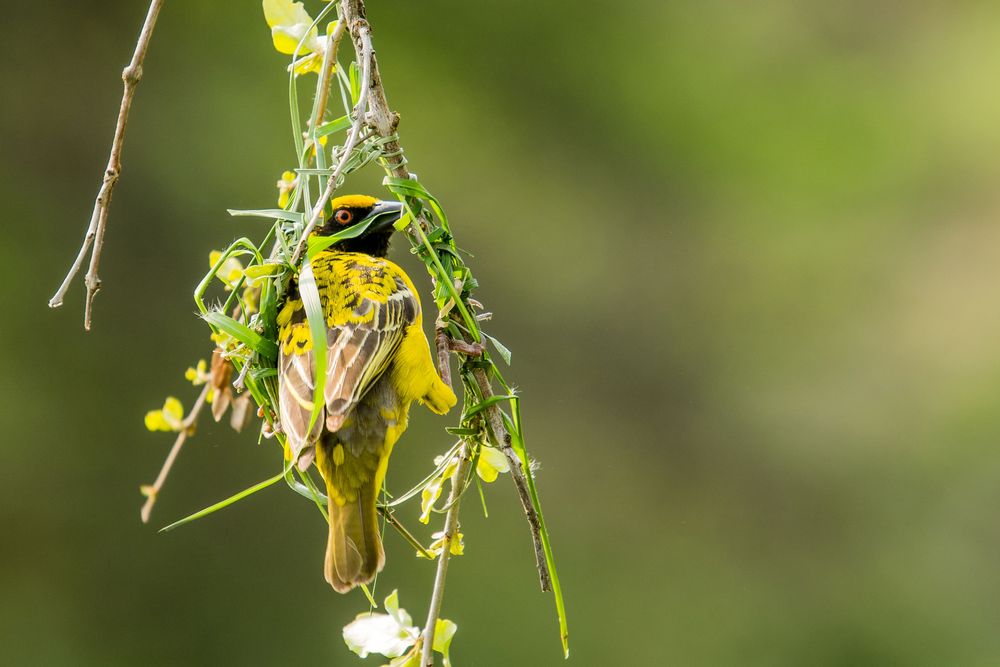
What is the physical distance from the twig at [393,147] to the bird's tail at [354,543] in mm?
373

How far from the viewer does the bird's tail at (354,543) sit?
6.59 ft

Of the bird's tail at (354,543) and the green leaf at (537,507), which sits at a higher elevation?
the green leaf at (537,507)

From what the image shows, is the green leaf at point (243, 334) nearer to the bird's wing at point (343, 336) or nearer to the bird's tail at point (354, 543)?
the bird's wing at point (343, 336)

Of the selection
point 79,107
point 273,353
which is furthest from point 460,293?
point 79,107

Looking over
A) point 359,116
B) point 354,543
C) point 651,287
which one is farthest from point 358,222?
point 651,287

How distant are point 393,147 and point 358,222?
65 cm

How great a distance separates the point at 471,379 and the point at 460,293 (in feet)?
0.51

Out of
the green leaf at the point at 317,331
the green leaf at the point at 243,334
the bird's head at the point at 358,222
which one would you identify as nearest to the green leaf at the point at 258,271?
the green leaf at the point at 243,334

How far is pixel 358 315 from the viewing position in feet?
7.45

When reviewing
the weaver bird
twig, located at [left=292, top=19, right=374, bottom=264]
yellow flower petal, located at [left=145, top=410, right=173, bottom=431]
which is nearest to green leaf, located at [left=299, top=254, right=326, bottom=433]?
twig, located at [left=292, top=19, right=374, bottom=264]

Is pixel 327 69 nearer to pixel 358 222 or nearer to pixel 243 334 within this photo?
pixel 243 334

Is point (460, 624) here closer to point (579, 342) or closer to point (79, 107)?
point (579, 342)

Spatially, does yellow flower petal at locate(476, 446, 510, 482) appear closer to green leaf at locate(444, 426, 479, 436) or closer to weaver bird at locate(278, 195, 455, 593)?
green leaf at locate(444, 426, 479, 436)

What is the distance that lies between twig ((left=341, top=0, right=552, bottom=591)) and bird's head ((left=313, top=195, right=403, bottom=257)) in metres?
0.63
